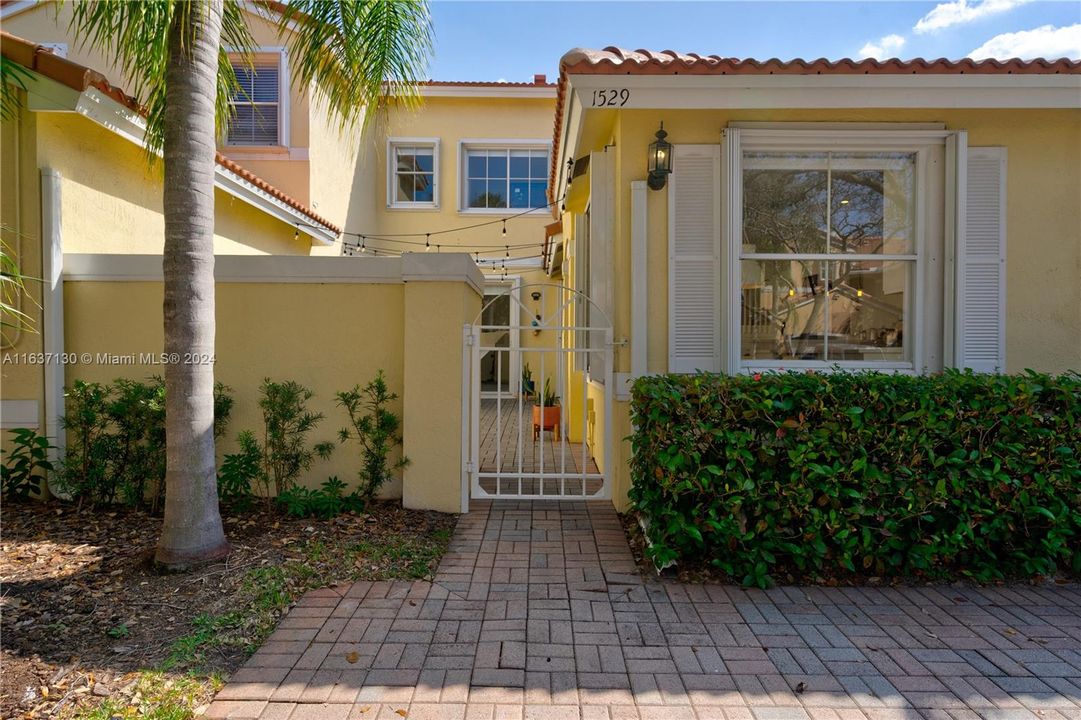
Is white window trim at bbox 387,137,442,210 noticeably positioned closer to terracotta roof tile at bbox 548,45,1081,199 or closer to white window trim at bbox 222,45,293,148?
white window trim at bbox 222,45,293,148

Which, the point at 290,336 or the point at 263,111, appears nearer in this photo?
the point at 290,336

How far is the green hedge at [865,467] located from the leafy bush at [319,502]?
255 centimetres

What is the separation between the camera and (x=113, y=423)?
4840 mm

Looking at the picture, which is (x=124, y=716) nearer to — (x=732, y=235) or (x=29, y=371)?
(x=29, y=371)

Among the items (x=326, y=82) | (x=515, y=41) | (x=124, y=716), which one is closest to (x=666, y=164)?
(x=326, y=82)

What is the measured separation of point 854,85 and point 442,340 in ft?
11.9

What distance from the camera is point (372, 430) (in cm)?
486

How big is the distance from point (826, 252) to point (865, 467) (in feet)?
6.43

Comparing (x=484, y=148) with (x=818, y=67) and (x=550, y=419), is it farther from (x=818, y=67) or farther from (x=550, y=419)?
(x=818, y=67)

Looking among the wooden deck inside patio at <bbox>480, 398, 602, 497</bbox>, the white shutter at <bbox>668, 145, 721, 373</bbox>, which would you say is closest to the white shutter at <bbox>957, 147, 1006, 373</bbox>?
the white shutter at <bbox>668, 145, 721, 373</bbox>

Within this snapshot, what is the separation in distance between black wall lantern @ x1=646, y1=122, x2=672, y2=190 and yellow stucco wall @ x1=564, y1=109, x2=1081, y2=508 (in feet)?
0.55

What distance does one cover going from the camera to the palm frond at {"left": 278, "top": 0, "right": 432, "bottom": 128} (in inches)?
176

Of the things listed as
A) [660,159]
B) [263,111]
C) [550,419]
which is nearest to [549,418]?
[550,419]

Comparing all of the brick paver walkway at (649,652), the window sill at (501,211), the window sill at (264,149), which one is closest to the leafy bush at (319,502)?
the brick paver walkway at (649,652)
